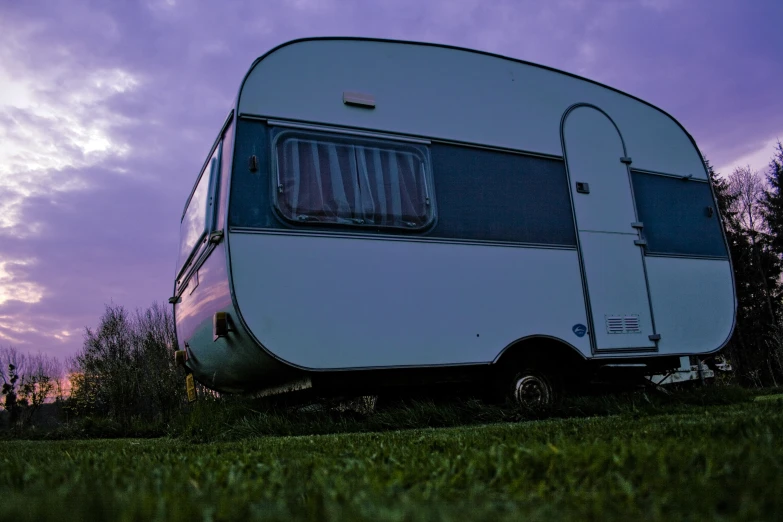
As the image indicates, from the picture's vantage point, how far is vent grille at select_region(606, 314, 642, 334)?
5892 millimetres

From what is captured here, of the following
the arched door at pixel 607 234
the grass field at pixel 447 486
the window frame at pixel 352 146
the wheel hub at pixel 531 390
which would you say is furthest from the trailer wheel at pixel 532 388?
the grass field at pixel 447 486

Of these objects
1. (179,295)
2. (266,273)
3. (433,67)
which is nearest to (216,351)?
(266,273)

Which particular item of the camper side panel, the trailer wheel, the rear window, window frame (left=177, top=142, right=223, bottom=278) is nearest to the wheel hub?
the trailer wheel

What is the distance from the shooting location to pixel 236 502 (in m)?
1.24

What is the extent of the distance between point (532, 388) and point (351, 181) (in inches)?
95.1

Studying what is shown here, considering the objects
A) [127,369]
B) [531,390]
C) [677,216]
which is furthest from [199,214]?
[127,369]

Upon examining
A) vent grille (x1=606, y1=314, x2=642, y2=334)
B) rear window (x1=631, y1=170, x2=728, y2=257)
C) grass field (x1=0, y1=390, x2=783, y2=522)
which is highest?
rear window (x1=631, y1=170, x2=728, y2=257)

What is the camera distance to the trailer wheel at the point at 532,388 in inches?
214

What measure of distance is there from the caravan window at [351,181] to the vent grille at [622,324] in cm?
206

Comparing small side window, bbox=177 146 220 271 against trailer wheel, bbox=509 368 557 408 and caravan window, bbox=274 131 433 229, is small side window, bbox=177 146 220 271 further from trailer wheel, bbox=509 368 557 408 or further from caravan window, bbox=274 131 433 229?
trailer wheel, bbox=509 368 557 408

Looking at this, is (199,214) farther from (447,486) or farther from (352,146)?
(447,486)

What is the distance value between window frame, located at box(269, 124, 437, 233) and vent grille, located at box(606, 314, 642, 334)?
6.59ft

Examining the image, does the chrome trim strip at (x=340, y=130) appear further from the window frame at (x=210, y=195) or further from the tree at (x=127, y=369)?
the tree at (x=127, y=369)

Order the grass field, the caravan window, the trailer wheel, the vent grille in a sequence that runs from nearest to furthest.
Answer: the grass field
the caravan window
the trailer wheel
the vent grille
